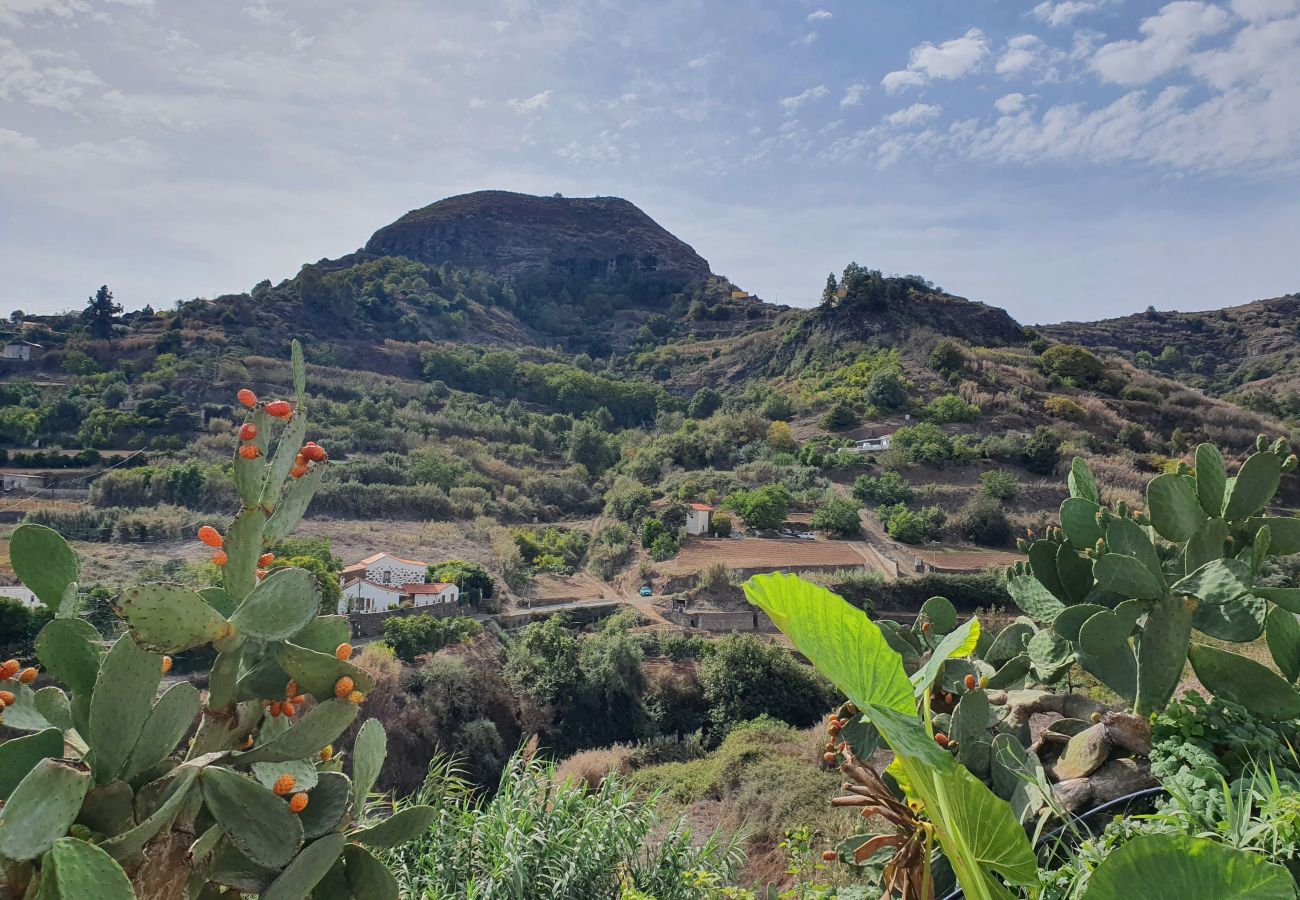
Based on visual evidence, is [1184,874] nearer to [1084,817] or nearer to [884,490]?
[1084,817]

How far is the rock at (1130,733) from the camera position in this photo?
2021 millimetres

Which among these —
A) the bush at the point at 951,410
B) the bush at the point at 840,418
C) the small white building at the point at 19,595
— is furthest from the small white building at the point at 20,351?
the bush at the point at 951,410

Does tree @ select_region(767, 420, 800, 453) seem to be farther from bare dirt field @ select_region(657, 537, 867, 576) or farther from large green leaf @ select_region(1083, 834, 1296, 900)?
large green leaf @ select_region(1083, 834, 1296, 900)

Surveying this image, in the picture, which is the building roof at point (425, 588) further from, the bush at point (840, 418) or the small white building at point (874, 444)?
the bush at point (840, 418)

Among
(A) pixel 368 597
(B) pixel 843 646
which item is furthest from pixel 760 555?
(B) pixel 843 646

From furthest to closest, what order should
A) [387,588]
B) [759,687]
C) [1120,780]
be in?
[387,588] → [759,687] → [1120,780]

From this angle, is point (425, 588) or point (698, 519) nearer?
point (425, 588)

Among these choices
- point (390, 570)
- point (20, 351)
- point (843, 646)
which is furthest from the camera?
point (20, 351)

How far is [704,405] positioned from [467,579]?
64.3ft

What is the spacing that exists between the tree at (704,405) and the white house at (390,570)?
19176 millimetres

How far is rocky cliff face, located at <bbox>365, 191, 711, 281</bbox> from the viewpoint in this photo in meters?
69.1

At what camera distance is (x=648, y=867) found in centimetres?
271

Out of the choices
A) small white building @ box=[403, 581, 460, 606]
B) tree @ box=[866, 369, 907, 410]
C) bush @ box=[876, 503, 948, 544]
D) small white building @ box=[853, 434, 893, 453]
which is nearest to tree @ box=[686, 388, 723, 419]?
tree @ box=[866, 369, 907, 410]

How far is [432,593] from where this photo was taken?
14.6 meters
